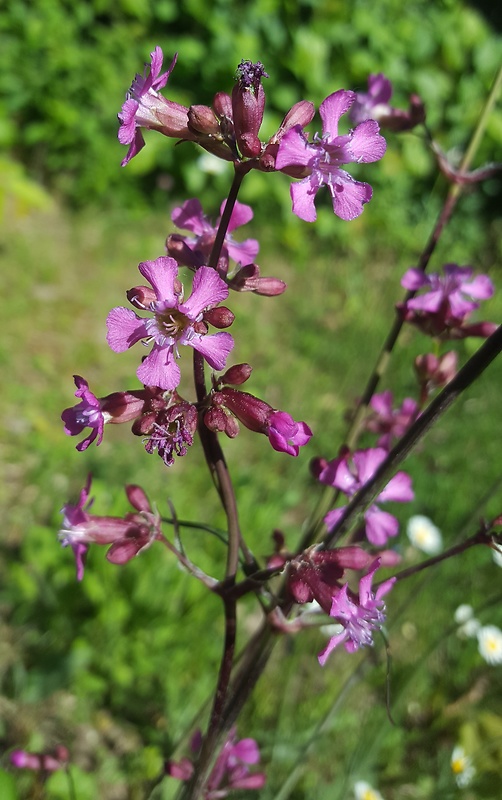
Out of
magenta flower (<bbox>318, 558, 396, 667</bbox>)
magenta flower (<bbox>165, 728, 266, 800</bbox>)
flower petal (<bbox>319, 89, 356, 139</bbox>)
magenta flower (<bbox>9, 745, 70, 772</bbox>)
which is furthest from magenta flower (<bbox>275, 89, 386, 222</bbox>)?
magenta flower (<bbox>9, 745, 70, 772</bbox>)

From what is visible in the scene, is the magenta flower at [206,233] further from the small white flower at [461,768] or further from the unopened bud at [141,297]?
the small white flower at [461,768]

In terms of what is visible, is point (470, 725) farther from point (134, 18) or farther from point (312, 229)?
point (134, 18)

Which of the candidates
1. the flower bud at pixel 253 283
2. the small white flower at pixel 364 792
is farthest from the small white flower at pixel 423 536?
the flower bud at pixel 253 283

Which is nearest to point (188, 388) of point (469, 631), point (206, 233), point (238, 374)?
point (469, 631)

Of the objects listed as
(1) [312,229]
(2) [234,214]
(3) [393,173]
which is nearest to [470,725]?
(2) [234,214]

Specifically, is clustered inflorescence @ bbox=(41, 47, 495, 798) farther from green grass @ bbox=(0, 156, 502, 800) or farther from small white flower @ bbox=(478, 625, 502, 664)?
small white flower @ bbox=(478, 625, 502, 664)

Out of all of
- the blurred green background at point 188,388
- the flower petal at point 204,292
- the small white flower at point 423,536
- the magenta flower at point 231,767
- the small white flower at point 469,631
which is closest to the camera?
the flower petal at point 204,292
